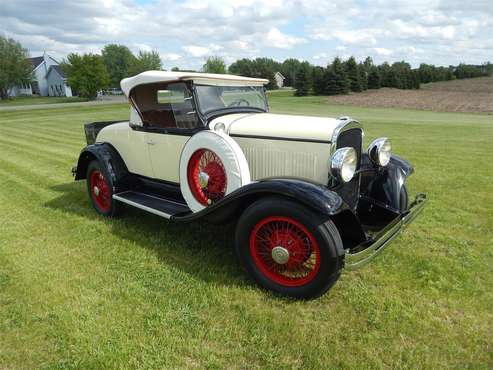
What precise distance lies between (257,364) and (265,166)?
6.19 feet

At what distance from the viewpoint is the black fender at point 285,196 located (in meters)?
2.68

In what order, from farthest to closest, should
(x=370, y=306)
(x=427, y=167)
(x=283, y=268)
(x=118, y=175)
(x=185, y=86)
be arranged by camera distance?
1. (x=427, y=167)
2. (x=118, y=175)
3. (x=185, y=86)
4. (x=283, y=268)
5. (x=370, y=306)

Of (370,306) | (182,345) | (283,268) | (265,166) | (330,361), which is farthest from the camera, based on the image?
(265,166)

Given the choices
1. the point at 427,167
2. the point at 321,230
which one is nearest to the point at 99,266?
the point at 321,230

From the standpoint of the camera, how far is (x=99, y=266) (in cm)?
360

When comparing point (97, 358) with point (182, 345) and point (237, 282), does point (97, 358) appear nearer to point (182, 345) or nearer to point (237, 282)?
point (182, 345)

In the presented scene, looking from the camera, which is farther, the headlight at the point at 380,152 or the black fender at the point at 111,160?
the black fender at the point at 111,160

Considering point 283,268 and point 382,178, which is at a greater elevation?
point 382,178

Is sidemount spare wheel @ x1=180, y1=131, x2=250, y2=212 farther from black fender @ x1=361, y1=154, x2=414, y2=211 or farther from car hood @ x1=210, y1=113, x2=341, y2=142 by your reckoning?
black fender @ x1=361, y1=154, x2=414, y2=211

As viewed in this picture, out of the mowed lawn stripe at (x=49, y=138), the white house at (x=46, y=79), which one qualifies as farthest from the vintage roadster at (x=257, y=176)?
the white house at (x=46, y=79)

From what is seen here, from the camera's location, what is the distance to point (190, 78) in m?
3.71

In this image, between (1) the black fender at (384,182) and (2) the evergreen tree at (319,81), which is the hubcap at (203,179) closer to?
(1) the black fender at (384,182)

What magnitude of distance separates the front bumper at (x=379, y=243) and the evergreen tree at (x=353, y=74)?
4640 cm

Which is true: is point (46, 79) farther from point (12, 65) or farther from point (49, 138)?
point (49, 138)
